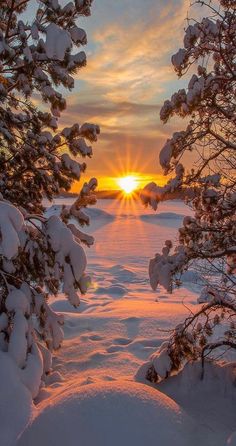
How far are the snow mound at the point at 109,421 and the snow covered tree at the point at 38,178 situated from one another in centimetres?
80

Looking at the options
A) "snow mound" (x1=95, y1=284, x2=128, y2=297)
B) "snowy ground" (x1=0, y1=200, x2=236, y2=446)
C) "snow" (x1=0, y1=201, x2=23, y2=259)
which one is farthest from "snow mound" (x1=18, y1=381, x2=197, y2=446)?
"snow mound" (x1=95, y1=284, x2=128, y2=297)

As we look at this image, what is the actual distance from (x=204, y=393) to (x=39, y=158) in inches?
149

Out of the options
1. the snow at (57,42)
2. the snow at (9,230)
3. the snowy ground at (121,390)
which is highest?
the snow at (57,42)

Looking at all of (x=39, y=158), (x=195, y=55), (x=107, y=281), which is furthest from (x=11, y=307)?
(x=107, y=281)

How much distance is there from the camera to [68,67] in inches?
193

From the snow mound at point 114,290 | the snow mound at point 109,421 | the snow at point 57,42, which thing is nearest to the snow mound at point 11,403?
the snow mound at point 109,421

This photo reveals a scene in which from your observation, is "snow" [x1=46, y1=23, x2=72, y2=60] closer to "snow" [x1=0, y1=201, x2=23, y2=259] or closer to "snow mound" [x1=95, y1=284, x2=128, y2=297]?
"snow" [x1=0, y1=201, x2=23, y2=259]

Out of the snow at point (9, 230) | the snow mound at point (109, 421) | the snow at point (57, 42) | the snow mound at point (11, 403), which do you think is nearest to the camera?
the snow at point (9, 230)

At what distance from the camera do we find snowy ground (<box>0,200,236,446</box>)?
322 centimetres

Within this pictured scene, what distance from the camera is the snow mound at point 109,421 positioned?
3.14 metres

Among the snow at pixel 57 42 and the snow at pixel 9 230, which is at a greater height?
the snow at pixel 57 42

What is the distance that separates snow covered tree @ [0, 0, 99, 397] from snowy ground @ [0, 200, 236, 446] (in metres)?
0.79

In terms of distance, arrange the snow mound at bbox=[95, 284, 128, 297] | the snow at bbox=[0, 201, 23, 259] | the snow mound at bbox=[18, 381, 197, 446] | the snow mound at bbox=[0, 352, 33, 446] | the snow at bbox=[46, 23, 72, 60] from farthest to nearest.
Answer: the snow mound at bbox=[95, 284, 128, 297] < the snow at bbox=[46, 23, 72, 60] < the snow mound at bbox=[0, 352, 33, 446] < the snow mound at bbox=[18, 381, 197, 446] < the snow at bbox=[0, 201, 23, 259]

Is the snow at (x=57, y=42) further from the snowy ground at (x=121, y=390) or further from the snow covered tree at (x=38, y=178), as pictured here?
the snowy ground at (x=121, y=390)
